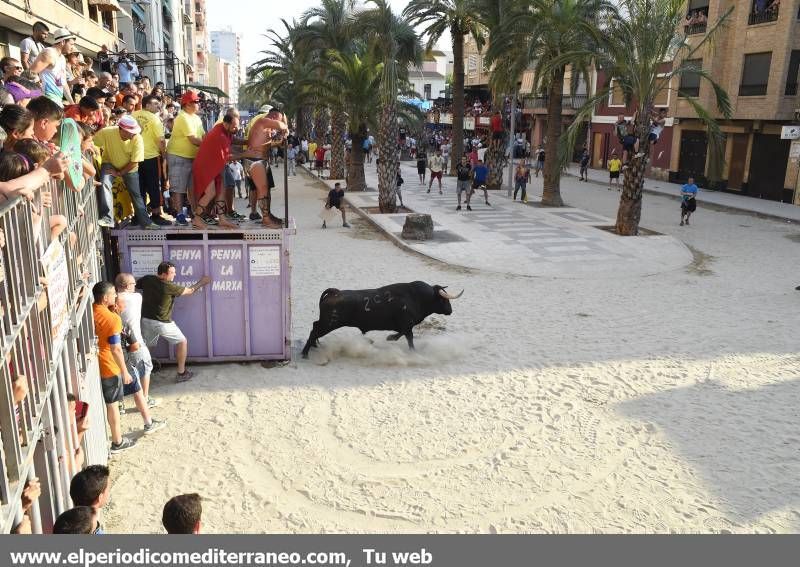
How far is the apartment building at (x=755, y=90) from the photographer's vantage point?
2498 centimetres

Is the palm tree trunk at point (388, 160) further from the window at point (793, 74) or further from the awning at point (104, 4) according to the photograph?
the window at point (793, 74)

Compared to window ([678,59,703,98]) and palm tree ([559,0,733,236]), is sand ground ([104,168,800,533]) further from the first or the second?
window ([678,59,703,98])

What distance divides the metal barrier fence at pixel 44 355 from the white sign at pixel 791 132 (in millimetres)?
26136

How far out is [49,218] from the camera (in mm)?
4270

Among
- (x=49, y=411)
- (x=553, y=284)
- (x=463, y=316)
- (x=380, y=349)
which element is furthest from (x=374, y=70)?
(x=49, y=411)

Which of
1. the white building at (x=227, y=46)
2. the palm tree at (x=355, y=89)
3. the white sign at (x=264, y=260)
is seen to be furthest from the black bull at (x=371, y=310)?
the white building at (x=227, y=46)

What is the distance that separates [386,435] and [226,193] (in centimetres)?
384

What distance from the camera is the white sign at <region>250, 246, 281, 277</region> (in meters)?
7.82

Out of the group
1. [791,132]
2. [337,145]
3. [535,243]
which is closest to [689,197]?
[535,243]

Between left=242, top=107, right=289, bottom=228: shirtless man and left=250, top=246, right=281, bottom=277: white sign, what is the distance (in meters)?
0.31

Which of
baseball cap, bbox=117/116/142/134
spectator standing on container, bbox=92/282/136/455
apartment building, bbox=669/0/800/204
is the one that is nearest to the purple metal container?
baseball cap, bbox=117/116/142/134

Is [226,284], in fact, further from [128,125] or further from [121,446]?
[121,446]

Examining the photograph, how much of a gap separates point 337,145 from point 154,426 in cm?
2418

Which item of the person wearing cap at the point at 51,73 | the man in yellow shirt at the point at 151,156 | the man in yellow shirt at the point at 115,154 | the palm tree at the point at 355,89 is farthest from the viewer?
the palm tree at the point at 355,89
